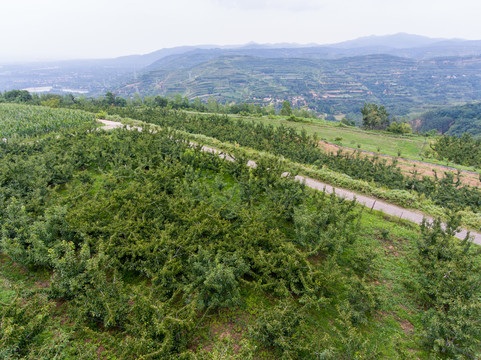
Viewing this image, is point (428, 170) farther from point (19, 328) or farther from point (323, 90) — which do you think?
point (323, 90)

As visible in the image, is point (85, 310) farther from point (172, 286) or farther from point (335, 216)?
point (335, 216)

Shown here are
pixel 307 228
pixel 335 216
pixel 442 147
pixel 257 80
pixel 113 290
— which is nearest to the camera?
pixel 113 290

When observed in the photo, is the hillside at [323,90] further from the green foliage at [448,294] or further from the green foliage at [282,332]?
the green foliage at [282,332]

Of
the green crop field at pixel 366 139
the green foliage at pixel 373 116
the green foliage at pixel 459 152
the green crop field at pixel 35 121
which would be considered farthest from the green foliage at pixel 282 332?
the green foliage at pixel 373 116

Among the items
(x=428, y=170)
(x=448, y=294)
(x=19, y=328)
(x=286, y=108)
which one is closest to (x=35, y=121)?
(x=19, y=328)

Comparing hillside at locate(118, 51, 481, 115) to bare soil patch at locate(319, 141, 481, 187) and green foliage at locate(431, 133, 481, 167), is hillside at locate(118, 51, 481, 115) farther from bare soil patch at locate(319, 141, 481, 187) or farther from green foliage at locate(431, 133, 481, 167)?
bare soil patch at locate(319, 141, 481, 187)

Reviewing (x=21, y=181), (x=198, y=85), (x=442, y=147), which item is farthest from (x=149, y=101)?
(x=198, y=85)

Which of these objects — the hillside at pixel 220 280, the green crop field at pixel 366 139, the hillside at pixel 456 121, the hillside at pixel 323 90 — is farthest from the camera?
the hillside at pixel 323 90

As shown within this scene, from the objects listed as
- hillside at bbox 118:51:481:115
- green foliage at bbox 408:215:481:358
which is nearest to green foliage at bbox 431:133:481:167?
green foliage at bbox 408:215:481:358
